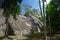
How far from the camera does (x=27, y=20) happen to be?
17.5 m

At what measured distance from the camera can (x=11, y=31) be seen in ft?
50.4

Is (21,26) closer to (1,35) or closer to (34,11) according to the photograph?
(1,35)

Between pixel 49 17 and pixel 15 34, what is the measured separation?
308cm

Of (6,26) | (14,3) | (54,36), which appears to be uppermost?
(14,3)

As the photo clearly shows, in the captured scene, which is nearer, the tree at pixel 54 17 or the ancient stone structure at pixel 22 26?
the ancient stone structure at pixel 22 26

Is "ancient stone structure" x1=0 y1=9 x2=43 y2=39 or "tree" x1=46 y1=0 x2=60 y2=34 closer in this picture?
"ancient stone structure" x1=0 y1=9 x2=43 y2=39

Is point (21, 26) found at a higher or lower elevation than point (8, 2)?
lower

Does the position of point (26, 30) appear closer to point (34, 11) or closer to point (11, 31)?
point (11, 31)

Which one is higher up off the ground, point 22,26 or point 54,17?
point 54,17

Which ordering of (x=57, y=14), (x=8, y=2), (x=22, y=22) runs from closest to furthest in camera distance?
(x=8, y=2), (x=57, y=14), (x=22, y=22)

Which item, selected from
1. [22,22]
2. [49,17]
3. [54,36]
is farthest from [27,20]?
[54,36]

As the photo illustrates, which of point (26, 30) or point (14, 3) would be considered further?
point (26, 30)

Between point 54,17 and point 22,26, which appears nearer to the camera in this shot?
point 54,17

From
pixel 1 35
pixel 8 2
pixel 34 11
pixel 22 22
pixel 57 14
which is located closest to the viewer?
pixel 8 2
